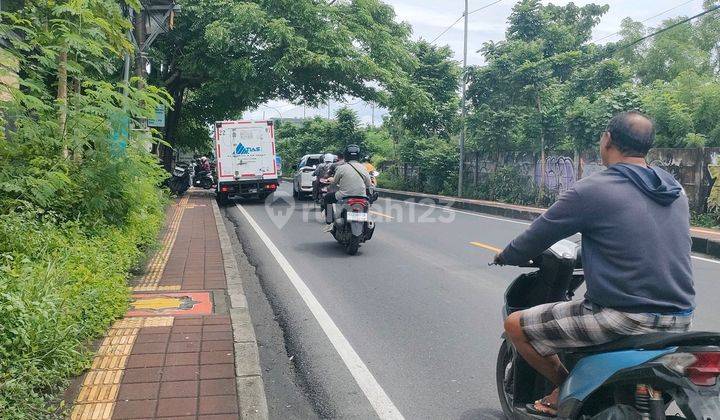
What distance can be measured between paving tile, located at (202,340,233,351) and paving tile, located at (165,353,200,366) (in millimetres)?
181

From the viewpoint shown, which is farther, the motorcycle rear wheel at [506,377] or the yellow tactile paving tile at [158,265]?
the yellow tactile paving tile at [158,265]

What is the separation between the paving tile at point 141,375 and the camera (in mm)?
4281

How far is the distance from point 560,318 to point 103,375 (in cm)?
305

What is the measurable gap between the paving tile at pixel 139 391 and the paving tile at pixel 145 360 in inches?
14.6

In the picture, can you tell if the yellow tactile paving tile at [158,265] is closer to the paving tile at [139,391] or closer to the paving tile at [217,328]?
the paving tile at [217,328]

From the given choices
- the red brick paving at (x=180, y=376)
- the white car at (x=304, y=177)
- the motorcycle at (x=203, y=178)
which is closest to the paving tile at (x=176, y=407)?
the red brick paving at (x=180, y=376)

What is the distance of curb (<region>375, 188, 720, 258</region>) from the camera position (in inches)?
471

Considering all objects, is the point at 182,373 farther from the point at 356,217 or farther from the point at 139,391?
the point at 356,217

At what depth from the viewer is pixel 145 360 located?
4.67 meters

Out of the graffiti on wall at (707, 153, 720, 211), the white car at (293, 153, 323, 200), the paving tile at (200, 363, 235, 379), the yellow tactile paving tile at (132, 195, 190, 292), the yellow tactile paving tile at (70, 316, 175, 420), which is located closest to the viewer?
the yellow tactile paving tile at (70, 316, 175, 420)

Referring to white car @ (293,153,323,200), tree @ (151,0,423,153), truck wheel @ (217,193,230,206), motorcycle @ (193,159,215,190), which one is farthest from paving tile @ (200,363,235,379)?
motorcycle @ (193,159,215,190)

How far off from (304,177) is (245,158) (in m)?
2.82

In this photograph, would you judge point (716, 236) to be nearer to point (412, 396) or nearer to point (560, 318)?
point (412, 396)

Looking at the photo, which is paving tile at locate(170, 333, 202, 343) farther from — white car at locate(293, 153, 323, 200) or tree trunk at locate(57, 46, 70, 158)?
white car at locate(293, 153, 323, 200)
